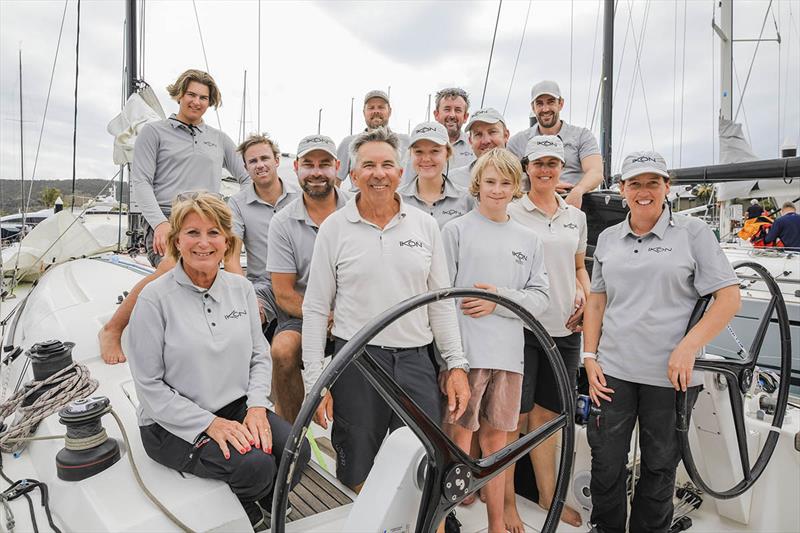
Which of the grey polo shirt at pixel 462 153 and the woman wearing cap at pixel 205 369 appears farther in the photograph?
the grey polo shirt at pixel 462 153

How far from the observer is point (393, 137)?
2041 mm

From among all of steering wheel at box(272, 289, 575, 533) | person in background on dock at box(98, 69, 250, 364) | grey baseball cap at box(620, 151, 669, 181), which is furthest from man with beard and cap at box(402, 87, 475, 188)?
steering wheel at box(272, 289, 575, 533)

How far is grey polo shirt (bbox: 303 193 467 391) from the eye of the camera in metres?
1.87

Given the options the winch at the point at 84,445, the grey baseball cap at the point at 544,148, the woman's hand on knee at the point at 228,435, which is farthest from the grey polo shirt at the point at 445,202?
the winch at the point at 84,445

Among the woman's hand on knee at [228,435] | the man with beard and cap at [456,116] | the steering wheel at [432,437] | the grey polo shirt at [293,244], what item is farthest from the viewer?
the man with beard and cap at [456,116]

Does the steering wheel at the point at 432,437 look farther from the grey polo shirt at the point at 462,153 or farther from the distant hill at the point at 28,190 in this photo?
the distant hill at the point at 28,190

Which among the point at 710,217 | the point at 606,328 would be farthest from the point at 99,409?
the point at 710,217

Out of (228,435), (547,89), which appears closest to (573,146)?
(547,89)

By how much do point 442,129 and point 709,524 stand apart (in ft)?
7.85

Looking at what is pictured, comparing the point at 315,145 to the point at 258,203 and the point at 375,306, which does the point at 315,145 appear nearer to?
the point at 258,203

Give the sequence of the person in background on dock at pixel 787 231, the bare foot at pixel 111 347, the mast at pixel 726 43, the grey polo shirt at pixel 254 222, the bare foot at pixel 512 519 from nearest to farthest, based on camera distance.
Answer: the bare foot at pixel 512 519, the bare foot at pixel 111 347, the grey polo shirt at pixel 254 222, the mast at pixel 726 43, the person in background on dock at pixel 787 231

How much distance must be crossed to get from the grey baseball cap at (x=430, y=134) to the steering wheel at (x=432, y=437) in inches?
48.3

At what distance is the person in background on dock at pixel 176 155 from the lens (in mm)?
2887

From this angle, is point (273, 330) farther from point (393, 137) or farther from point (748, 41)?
point (748, 41)
